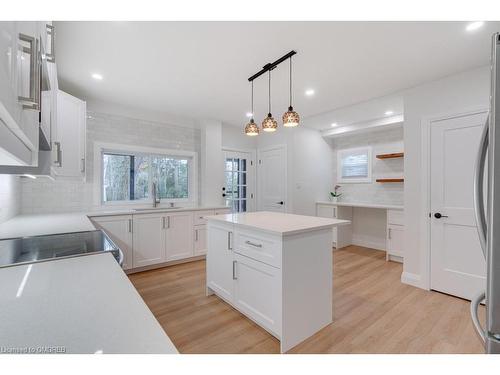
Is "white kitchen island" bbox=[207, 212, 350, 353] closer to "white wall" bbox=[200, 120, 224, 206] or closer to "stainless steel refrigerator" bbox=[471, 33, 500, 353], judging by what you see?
"stainless steel refrigerator" bbox=[471, 33, 500, 353]

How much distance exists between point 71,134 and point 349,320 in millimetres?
3183

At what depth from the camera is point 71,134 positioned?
93.8 inches

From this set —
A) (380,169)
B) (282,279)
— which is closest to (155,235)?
(282,279)

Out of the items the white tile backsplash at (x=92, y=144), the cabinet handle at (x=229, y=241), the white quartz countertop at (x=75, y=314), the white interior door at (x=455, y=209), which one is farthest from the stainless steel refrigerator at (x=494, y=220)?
the white tile backsplash at (x=92, y=144)

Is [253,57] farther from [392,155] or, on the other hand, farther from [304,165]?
[392,155]

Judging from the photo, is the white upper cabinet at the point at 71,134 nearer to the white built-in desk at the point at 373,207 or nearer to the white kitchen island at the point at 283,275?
the white kitchen island at the point at 283,275

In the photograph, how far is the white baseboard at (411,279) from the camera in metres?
2.87

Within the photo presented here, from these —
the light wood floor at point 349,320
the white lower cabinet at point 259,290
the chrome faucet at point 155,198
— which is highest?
the chrome faucet at point 155,198

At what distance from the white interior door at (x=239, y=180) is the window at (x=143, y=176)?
2.86 ft

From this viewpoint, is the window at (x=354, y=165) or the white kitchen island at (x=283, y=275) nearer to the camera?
the white kitchen island at (x=283, y=275)

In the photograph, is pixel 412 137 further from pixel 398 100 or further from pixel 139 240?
pixel 139 240

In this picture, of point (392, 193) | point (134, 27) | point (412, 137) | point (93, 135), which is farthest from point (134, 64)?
point (392, 193)

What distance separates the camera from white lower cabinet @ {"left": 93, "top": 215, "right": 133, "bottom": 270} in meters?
3.12
